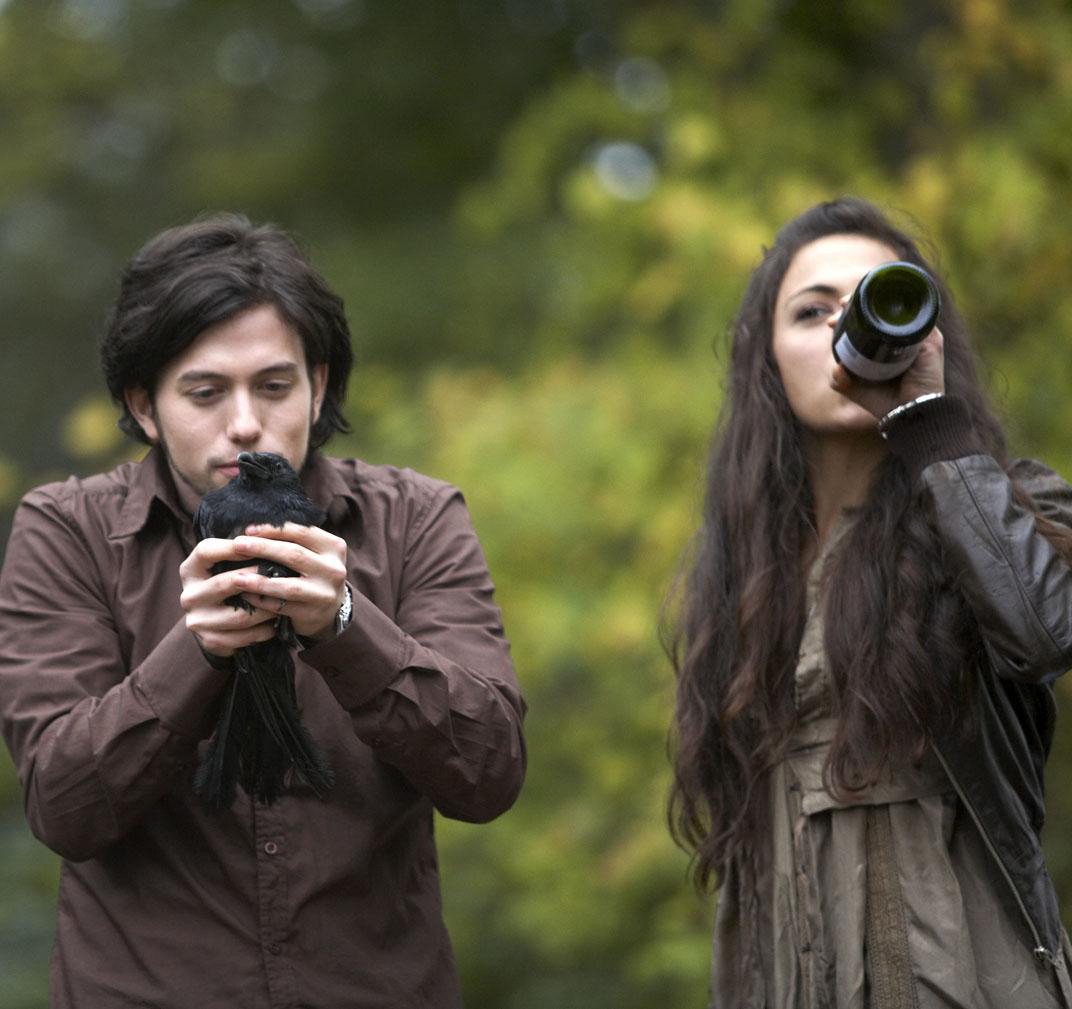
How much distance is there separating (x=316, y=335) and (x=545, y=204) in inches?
202

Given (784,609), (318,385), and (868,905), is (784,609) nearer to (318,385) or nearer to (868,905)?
(868,905)

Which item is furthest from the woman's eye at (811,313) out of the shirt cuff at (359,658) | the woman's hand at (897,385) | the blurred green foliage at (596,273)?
the shirt cuff at (359,658)

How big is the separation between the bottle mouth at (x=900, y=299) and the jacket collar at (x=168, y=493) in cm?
86

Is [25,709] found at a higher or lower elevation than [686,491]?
lower

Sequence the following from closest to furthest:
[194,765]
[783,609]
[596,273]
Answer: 1. [194,765]
2. [783,609]
3. [596,273]

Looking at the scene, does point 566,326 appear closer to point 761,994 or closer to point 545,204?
point 545,204

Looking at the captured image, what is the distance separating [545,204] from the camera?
24.5ft

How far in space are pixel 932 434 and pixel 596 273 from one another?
3.35 m

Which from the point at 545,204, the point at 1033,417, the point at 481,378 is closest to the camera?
the point at 1033,417

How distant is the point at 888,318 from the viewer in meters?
2.52

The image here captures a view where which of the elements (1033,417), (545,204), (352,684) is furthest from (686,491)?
(352,684)

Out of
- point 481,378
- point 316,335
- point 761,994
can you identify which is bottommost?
point 761,994

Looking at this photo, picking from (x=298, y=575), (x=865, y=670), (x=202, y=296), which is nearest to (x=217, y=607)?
(x=298, y=575)

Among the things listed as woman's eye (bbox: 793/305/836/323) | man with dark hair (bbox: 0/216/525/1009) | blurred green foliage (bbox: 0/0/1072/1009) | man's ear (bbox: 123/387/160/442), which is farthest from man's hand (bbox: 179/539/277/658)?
blurred green foliage (bbox: 0/0/1072/1009)
